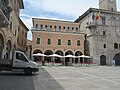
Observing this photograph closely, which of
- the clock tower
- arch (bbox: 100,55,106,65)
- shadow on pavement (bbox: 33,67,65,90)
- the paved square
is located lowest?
the paved square

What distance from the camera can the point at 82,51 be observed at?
44.1m

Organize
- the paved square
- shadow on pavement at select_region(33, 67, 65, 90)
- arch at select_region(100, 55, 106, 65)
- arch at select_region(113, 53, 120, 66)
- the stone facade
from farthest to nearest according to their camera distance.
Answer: arch at select_region(113, 53, 120, 66) → arch at select_region(100, 55, 106, 65) → the stone facade → the paved square → shadow on pavement at select_region(33, 67, 65, 90)

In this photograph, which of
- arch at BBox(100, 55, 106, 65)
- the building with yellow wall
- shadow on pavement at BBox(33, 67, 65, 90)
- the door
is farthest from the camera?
arch at BBox(100, 55, 106, 65)

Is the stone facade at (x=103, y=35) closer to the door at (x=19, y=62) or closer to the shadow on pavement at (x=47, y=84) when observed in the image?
the door at (x=19, y=62)

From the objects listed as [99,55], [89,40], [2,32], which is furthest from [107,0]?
[2,32]

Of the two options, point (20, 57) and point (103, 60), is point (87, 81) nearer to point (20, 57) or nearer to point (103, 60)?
point (20, 57)

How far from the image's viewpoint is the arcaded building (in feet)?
136

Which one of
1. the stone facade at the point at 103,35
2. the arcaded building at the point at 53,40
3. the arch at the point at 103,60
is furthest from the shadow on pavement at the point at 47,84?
the arch at the point at 103,60

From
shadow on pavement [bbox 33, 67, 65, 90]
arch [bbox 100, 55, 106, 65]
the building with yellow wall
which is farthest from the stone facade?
shadow on pavement [bbox 33, 67, 65, 90]

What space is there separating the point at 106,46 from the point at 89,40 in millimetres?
4747

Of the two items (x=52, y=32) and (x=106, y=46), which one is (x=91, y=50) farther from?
(x=52, y=32)

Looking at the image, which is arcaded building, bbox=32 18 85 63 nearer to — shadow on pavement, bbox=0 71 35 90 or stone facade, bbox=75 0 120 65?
stone facade, bbox=75 0 120 65

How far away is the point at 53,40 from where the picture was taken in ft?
139

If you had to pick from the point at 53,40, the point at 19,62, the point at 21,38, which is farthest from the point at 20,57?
the point at 21,38
